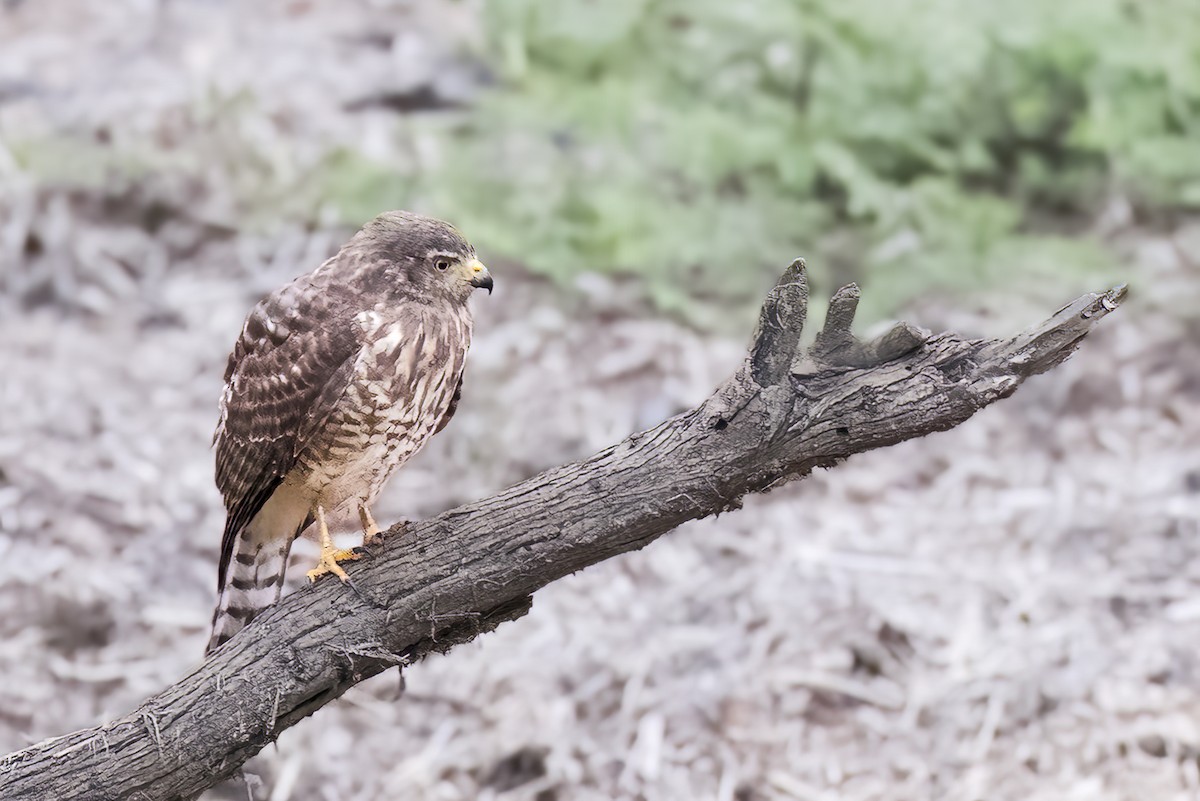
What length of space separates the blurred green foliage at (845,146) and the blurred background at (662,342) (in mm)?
19

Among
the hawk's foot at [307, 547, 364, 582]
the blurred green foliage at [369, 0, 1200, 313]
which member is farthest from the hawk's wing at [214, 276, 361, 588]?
the blurred green foliage at [369, 0, 1200, 313]

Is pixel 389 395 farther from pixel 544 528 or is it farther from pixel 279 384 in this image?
pixel 544 528

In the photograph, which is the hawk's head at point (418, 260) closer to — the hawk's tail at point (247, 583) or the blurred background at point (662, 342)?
the hawk's tail at point (247, 583)

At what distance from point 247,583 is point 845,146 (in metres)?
3.62

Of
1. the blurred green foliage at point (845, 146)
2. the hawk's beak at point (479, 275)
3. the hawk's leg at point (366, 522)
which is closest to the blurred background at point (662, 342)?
the blurred green foliage at point (845, 146)

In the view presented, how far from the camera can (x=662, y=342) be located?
18.7 ft

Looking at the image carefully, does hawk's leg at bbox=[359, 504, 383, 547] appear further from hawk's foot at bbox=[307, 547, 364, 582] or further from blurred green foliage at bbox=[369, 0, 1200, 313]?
blurred green foliage at bbox=[369, 0, 1200, 313]

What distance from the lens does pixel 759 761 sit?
13.7ft

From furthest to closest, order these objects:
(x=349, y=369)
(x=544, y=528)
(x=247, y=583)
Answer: (x=247, y=583) < (x=349, y=369) < (x=544, y=528)

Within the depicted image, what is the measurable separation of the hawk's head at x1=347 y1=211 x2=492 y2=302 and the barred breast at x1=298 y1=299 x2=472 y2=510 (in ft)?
0.21

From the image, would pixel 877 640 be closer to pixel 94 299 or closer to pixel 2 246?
pixel 94 299

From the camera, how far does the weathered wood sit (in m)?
2.66

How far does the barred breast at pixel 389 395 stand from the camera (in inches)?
123

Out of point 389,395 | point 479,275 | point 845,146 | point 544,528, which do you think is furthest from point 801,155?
point 544,528
